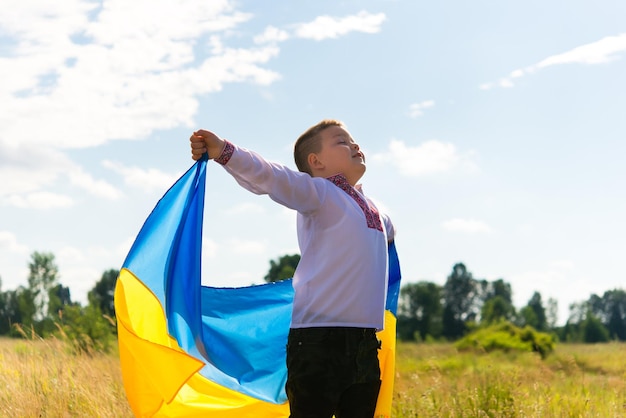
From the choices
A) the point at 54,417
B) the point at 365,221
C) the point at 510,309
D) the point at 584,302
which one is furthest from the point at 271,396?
the point at 584,302

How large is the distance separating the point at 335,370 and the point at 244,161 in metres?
1.08

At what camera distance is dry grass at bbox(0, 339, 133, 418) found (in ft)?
19.3

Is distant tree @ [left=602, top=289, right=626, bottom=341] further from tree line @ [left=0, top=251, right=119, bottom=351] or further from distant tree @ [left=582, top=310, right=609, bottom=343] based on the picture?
tree line @ [left=0, top=251, right=119, bottom=351]

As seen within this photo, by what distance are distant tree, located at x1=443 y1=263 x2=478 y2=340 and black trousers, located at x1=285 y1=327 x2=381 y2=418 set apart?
60632mm

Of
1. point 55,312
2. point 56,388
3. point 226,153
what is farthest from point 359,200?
point 55,312

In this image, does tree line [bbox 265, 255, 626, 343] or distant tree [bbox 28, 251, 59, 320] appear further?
tree line [bbox 265, 255, 626, 343]

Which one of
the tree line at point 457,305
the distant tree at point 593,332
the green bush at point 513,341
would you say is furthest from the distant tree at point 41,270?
the distant tree at point 593,332

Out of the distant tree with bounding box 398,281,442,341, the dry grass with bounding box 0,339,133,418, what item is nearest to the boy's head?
the dry grass with bounding box 0,339,133,418

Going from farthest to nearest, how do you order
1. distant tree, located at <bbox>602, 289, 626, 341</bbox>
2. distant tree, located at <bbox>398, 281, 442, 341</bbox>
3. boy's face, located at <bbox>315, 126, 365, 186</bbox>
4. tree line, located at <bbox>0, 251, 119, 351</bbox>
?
distant tree, located at <bbox>602, 289, 626, 341</bbox>
distant tree, located at <bbox>398, 281, 442, 341</bbox>
tree line, located at <bbox>0, 251, 119, 351</bbox>
boy's face, located at <bbox>315, 126, 365, 186</bbox>

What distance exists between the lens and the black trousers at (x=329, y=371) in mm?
3494

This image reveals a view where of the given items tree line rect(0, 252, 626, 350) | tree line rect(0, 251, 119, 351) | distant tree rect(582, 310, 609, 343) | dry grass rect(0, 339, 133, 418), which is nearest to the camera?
dry grass rect(0, 339, 133, 418)

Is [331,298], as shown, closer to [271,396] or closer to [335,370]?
[335,370]

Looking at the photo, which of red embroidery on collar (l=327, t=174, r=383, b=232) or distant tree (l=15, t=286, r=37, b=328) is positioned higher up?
red embroidery on collar (l=327, t=174, r=383, b=232)

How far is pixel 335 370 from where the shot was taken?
11.5 feet
